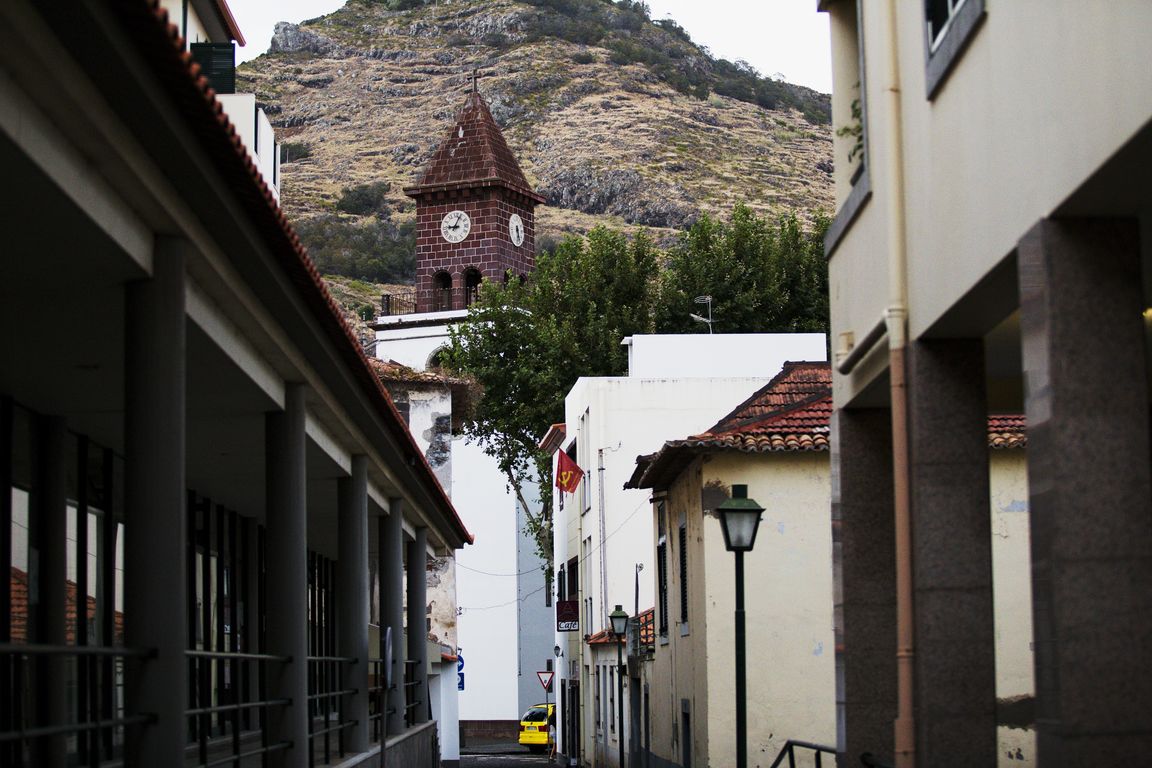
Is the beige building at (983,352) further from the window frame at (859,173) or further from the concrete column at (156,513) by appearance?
the concrete column at (156,513)

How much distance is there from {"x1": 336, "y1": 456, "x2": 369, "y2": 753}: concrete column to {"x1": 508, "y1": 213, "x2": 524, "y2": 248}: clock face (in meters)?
71.9

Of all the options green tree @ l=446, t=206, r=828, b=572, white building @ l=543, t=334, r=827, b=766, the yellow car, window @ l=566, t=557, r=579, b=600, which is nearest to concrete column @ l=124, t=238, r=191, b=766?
white building @ l=543, t=334, r=827, b=766

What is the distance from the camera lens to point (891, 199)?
11086mm

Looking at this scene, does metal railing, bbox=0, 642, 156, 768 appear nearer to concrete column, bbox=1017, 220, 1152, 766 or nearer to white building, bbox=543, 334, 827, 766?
concrete column, bbox=1017, 220, 1152, 766

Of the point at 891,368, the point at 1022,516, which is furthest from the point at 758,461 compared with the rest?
the point at 891,368

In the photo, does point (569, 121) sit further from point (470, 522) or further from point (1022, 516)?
point (1022, 516)

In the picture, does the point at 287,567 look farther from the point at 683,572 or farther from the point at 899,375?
the point at 683,572

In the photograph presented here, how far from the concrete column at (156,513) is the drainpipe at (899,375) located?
4.31m

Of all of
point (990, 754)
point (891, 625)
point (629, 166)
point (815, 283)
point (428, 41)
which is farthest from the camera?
point (428, 41)

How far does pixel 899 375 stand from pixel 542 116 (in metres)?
142

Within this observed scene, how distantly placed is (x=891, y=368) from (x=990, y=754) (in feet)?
7.83

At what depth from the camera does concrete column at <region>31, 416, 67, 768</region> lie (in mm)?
12789

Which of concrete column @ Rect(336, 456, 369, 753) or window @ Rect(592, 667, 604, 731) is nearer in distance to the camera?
concrete column @ Rect(336, 456, 369, 753)

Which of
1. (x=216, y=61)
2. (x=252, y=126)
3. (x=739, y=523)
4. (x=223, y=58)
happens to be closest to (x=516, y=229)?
(x=252, y=126)
